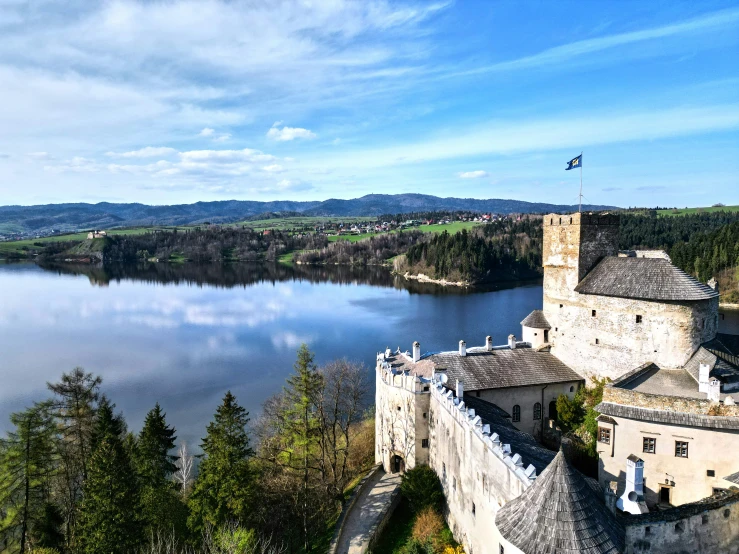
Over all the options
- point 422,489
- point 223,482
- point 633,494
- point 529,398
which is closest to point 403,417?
point 422,489

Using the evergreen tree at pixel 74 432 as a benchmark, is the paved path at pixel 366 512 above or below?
below

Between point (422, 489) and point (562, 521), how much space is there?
40.7ft

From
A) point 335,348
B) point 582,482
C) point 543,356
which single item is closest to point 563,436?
point 543,356

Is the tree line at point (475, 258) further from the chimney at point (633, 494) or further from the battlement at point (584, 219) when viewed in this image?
the chimney at point (633, 494)

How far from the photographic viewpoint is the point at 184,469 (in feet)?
105

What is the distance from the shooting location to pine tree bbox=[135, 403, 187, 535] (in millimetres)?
22281

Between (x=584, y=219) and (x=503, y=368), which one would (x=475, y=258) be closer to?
(x=584, y=219)

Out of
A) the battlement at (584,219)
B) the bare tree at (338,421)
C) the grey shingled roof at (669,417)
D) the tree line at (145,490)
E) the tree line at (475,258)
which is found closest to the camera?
the grey shingled roof at (669,417)

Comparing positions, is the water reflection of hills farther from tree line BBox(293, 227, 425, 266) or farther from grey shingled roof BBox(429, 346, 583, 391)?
grey shingled roof BBox(429, 346, 583, 391)

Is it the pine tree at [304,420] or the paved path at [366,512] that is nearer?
the paved path at [366,512]

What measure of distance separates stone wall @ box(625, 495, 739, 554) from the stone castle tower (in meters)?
11.6

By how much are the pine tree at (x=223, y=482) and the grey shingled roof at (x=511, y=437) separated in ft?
36.6

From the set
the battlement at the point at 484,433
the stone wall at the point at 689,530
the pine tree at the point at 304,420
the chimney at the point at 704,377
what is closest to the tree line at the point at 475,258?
the pine tree at the point at 304,420

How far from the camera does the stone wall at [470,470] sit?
1570cm
